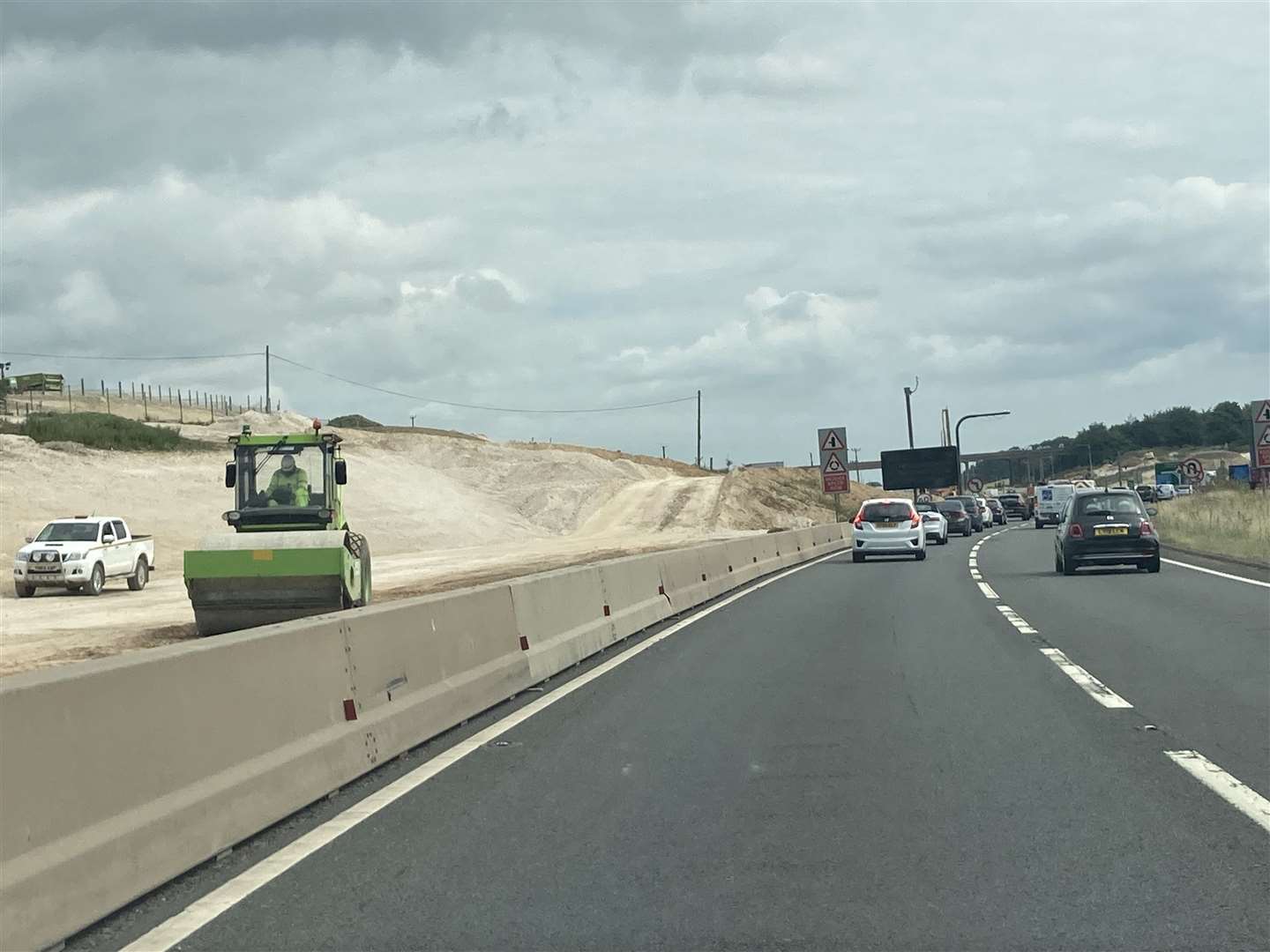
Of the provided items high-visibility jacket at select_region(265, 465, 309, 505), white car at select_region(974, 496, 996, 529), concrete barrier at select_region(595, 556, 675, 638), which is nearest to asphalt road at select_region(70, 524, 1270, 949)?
concrete barrier at select_region(595, 556, 675, 638)

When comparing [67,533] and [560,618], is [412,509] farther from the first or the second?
[560,618]

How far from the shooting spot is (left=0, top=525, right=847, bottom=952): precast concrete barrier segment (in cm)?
515

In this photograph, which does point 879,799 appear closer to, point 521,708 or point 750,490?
point 521,708

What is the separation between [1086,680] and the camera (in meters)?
12.4

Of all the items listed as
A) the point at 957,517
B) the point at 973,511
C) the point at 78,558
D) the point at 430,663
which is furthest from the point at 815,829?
the point at 973,511

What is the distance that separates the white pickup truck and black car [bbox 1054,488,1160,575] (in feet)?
70.4

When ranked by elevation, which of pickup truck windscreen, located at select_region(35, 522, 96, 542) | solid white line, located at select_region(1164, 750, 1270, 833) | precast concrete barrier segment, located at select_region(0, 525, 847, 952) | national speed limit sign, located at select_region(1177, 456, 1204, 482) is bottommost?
solid white line, located at select_region(1164, 750, 1270, 833)

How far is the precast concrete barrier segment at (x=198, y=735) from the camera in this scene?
5152 mm

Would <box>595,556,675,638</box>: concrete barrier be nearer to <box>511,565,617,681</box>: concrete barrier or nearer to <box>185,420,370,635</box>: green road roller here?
<box>511,565,617,681</box>: concrete barrier

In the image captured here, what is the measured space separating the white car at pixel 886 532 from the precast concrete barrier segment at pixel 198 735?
27519 mm

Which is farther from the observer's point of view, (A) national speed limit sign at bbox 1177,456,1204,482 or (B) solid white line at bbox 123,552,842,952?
(A) national speed limit sign at bbox 1177,456,1204,482

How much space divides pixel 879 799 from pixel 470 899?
103 inches

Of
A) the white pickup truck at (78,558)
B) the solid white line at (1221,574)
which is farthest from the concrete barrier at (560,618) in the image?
the white pickup truck at (78,558)

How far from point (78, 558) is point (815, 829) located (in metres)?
30.4
